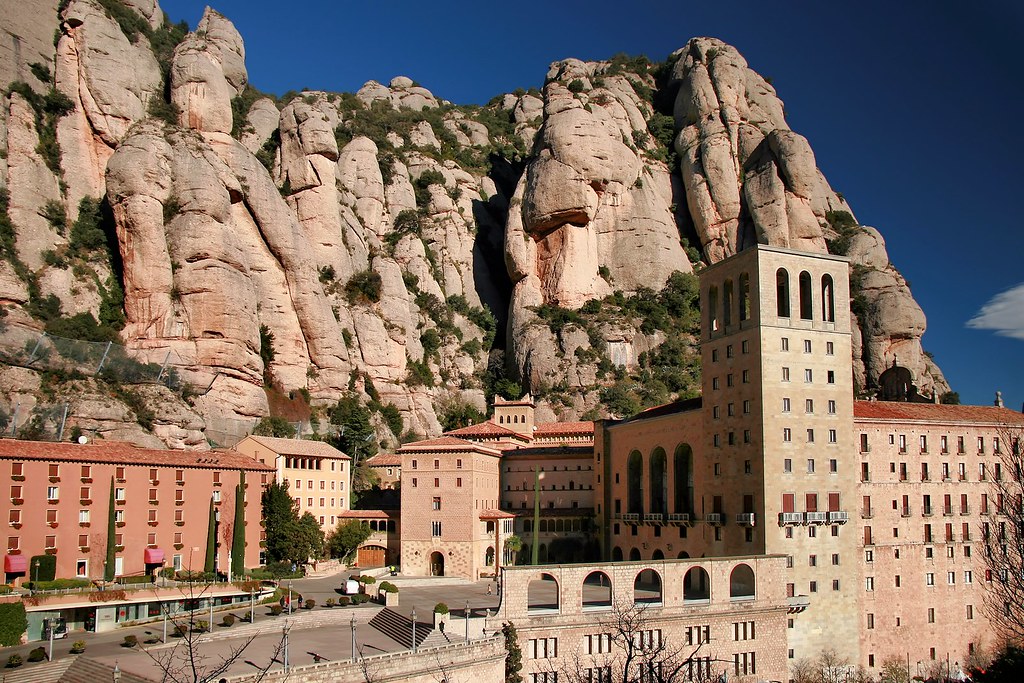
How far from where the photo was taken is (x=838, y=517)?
1932 inches

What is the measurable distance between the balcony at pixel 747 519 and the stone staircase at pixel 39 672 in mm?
33058

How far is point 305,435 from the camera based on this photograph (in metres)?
73.7

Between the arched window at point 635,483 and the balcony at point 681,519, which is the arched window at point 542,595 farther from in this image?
the balcony at point 681,519

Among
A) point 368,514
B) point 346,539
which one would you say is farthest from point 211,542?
point 368,514

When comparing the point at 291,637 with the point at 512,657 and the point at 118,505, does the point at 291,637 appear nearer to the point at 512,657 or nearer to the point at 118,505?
the point at 512,657

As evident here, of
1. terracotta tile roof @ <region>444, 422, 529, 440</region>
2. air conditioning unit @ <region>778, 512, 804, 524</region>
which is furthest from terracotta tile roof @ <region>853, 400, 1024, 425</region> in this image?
terracotta tile roof @ <region>444, 422, 529, 440</region>

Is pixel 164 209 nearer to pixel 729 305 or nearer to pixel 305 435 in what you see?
pixel 305 435

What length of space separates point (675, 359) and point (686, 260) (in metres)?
16.6

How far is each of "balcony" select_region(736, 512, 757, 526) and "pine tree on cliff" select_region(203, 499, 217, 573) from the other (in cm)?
3027

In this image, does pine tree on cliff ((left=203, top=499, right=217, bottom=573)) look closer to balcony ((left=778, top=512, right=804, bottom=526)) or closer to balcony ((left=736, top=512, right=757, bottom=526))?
balcony ((left=736, top=512, right=757, bottom=526))

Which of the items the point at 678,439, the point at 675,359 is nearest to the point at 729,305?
the point at 678,439

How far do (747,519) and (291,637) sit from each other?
2447 centimetres

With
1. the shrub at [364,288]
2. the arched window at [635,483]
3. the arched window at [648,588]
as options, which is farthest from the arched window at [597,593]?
the shrub at [364,288]

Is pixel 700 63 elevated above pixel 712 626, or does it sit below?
above
